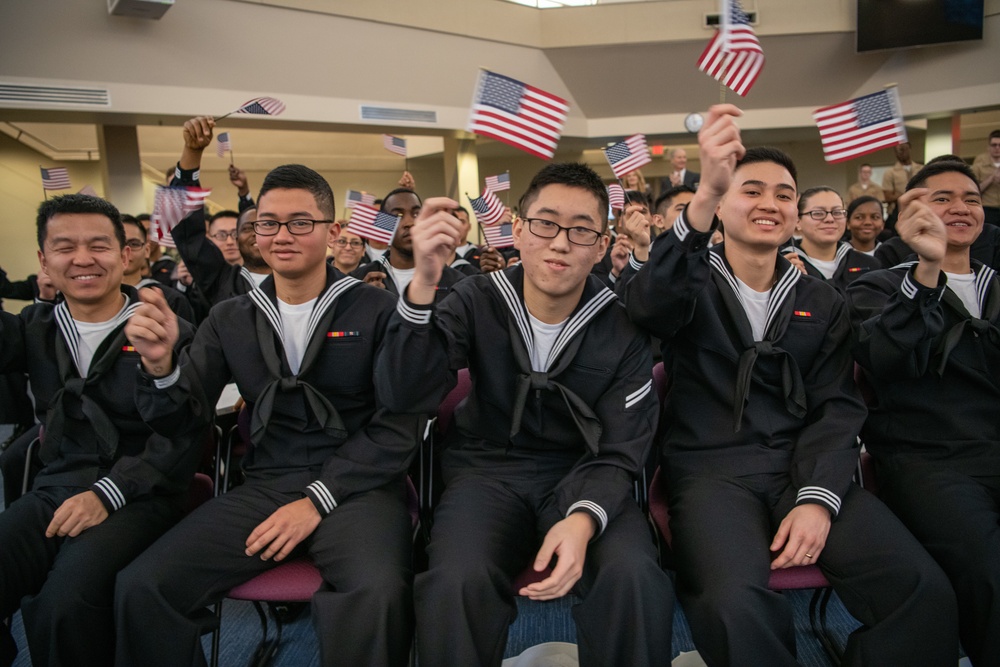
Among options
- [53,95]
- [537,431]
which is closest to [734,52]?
[537,431]

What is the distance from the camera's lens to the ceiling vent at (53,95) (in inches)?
Answer: 295

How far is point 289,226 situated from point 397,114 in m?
8.54

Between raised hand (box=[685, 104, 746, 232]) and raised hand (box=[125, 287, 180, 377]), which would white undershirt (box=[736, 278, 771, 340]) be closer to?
raised hand (box=[685, 104, 746, 232])

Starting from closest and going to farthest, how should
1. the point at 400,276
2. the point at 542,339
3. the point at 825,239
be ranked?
the point at 542,339, the point at 825,239, the point at 400,276

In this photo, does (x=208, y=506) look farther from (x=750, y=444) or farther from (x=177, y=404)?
(x=750, y=444)

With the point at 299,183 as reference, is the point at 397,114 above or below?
above

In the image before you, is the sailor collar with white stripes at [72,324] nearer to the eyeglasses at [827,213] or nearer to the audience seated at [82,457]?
the audience seated at [82,457]

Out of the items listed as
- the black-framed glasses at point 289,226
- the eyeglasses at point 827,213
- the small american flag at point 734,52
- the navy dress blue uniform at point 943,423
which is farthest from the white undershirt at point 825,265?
the black-framed glasses at point 289,226

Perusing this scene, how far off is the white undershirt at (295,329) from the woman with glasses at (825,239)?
272cm

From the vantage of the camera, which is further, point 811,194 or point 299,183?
point 811,194

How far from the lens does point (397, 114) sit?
33.4ft

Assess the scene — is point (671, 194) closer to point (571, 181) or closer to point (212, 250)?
point (571, 181)

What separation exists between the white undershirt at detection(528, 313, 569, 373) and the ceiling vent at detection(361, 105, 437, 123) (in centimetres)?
862

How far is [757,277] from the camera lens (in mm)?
2287
